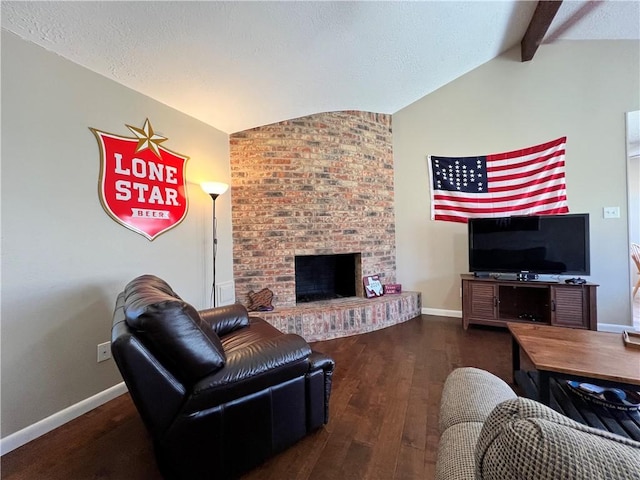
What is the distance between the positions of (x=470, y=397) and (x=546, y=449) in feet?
2.24

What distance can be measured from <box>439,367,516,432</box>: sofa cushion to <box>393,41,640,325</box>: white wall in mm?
2952

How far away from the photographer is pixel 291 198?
3340mm

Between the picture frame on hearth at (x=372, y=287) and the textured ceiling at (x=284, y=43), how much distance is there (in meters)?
2.12

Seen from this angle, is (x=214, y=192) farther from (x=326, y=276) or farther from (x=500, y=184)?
(x=500, y=184)

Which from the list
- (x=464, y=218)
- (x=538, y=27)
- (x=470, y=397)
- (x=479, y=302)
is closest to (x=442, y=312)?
(x=479, y=302)

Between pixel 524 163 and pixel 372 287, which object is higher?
pixel 524 163

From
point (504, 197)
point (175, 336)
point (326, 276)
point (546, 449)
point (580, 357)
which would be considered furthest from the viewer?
point (326, 276)

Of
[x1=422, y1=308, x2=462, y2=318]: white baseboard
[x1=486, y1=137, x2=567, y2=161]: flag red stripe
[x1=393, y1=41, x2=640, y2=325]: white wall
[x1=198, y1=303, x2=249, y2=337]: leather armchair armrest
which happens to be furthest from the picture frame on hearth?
[x1=486, y1=137, x2=567, y2=161]: flag red stripe

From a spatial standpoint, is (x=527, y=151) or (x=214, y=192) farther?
(x=527, y=151)

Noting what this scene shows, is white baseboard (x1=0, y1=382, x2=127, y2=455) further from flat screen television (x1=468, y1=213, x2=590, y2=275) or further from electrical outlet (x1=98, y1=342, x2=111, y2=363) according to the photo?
flat screen television (x1=468, y1=213, x2=590, y2=275)

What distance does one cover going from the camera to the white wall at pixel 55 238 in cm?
157

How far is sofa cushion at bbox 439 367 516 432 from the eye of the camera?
0.88m

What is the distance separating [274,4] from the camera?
1.75m

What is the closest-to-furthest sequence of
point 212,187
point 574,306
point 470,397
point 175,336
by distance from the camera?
1. point 470,397
2. point 175,336
3. point 212,187
4. point 574,306
